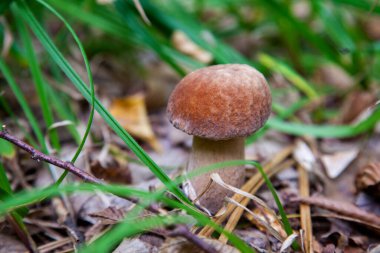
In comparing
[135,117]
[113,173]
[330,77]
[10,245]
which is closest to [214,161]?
[113,173]

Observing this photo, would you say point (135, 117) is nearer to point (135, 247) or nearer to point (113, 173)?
point (113, 173)

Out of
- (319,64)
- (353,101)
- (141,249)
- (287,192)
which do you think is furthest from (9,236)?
(319,64)

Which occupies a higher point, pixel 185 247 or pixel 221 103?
pixel 221 103

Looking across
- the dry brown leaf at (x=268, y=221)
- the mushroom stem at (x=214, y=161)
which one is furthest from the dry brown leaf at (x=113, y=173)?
the dry brown leaf at (x=268, y=221)

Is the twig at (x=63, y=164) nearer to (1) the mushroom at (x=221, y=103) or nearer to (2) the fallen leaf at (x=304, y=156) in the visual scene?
(1) the mushroom at (x=221, y=103)

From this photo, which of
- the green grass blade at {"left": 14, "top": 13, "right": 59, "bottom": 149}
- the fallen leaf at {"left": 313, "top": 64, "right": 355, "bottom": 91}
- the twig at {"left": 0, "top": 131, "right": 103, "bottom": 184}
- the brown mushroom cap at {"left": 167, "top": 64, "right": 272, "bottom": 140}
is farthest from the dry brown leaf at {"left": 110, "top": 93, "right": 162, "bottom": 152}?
the fallen leaf at {"left": 313, "top": 64, "right": 355, "bottom": 91}
